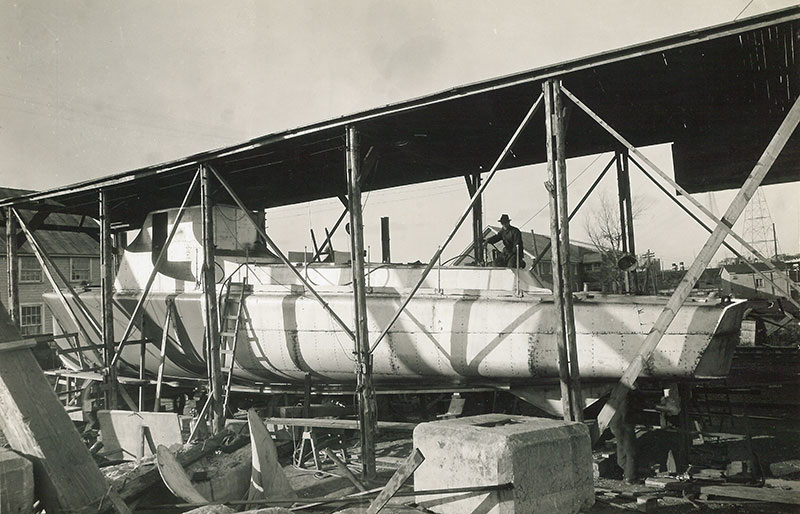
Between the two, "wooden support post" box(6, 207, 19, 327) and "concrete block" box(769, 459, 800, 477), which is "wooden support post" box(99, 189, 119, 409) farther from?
"concrete block" box(769, 459, 800, 477)

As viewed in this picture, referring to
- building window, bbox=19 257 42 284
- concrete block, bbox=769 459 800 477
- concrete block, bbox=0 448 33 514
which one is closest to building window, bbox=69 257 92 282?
building window, bbox=19 257 42 284

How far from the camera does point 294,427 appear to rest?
346 inches

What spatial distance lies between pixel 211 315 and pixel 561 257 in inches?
211

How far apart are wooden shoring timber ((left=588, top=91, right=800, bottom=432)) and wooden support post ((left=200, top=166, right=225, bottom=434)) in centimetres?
552

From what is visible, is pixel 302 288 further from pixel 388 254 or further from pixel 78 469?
pixel 78 469

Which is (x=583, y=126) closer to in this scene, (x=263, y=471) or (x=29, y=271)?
(x=263, y=471)

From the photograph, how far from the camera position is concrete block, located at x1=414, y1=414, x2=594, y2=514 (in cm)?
386

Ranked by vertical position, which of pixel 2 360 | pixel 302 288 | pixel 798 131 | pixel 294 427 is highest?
pixel 798 131

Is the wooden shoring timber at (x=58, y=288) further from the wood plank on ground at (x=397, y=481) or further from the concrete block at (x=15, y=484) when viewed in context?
the wood plank on ground at (x=397, y=481)

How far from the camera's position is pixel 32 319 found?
24.9 m

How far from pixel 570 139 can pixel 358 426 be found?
5433mm

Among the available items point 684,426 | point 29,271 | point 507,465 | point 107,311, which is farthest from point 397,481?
point 29,271

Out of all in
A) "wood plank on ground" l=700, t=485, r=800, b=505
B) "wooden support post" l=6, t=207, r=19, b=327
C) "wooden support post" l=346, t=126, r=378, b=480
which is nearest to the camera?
"wood plank on ground" l=700, t=485, r=800, b=505

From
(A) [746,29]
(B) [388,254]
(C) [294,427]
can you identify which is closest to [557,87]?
(A) [746,29]
